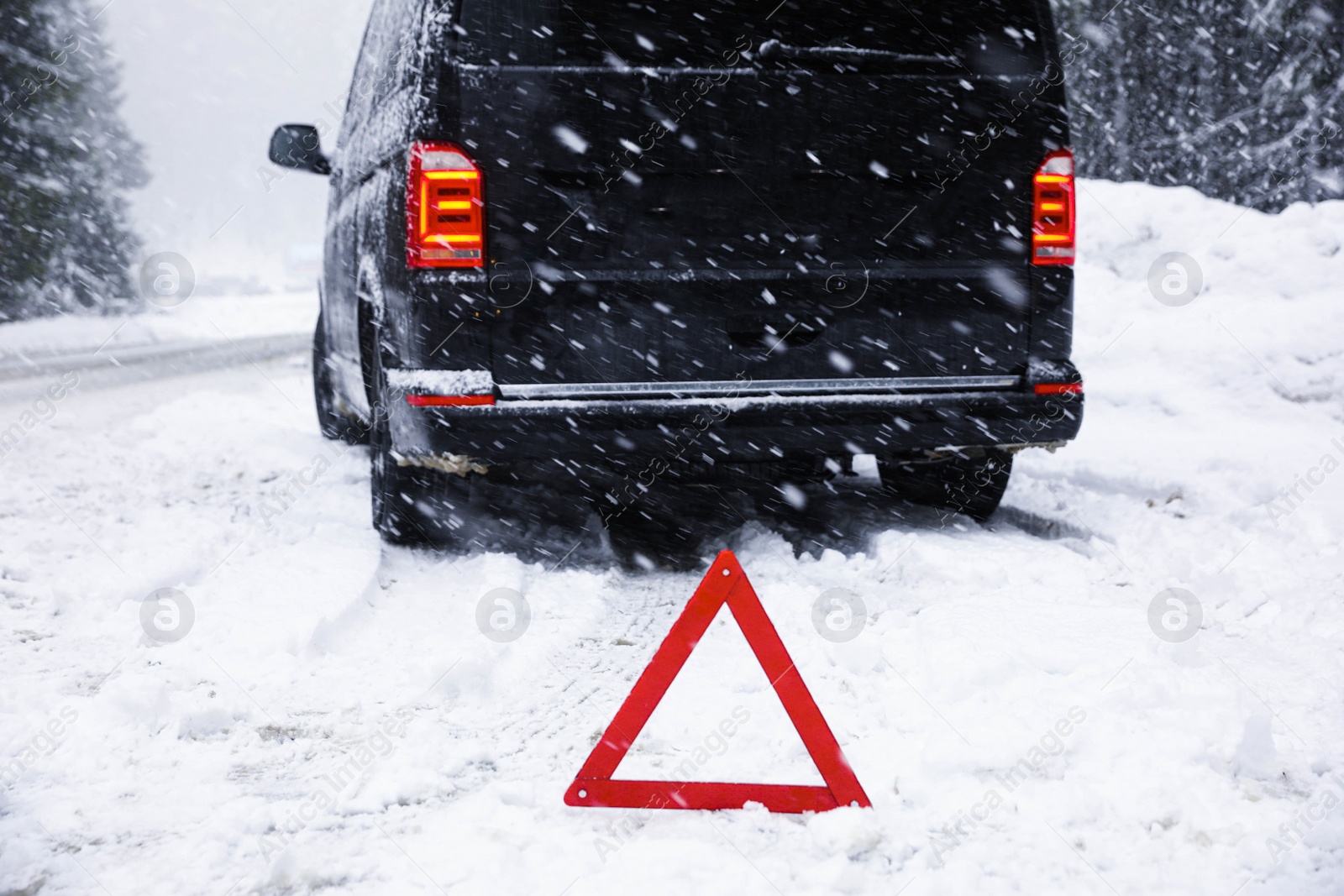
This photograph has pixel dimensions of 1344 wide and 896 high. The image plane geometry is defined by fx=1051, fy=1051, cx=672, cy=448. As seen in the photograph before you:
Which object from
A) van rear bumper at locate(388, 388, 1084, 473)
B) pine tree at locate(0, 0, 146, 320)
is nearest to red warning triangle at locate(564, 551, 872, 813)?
van rear bumper at locate(388, 388, 1084, 473)

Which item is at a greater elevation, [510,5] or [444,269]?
[510,5]

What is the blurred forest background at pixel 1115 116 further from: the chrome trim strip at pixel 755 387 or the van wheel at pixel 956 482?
the van wheel at pixel 956 482

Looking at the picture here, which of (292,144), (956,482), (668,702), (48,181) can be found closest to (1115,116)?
(956,482)

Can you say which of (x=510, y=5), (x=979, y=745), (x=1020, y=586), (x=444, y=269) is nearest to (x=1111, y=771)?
(x=979, y=745)

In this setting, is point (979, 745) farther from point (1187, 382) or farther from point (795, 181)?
point (1187, 382)

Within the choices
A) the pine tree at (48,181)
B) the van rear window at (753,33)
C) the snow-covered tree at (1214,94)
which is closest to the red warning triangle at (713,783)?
the van rear window at (753,33)

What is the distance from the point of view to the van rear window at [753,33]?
3.68m

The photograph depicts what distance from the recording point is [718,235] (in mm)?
3822

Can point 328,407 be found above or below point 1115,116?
above

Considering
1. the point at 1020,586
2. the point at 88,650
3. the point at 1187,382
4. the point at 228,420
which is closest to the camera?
the point at 88,650

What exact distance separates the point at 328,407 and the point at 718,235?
4.08m

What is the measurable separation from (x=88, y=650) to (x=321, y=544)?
117 cm

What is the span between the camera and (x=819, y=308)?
392cm

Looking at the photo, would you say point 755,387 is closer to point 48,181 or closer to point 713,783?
point 713,783
